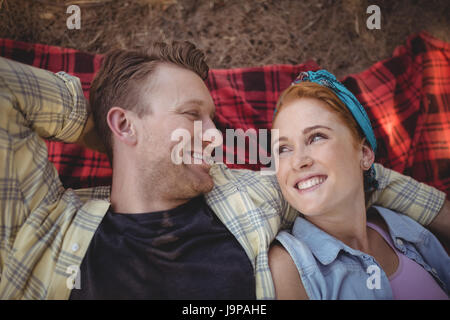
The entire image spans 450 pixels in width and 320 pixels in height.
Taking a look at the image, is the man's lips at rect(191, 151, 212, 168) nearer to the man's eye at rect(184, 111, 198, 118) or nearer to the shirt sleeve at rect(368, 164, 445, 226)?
the man's eye at rect(184, 111, 198, 118)

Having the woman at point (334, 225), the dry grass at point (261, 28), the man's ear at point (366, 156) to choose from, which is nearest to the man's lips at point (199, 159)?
the woman at point (334, 225)

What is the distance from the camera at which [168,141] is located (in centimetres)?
116

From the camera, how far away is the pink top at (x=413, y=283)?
41.8 inches

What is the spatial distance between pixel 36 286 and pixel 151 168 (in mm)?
493

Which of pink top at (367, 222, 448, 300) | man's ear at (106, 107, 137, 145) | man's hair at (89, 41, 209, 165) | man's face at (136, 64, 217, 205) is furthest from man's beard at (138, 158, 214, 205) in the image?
pink top at (367, 222, 448, 300)

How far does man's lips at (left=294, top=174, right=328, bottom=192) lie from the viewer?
3.61 feet

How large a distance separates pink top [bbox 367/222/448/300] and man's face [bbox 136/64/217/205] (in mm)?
702

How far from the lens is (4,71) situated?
103cm

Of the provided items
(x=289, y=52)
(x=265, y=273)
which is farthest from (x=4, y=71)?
(x=289, y=52)

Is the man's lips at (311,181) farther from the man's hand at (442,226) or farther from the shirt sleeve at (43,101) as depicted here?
the shirt sleeve at (43,101)

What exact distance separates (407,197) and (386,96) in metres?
0.62

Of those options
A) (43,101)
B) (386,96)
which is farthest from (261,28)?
(43,101)

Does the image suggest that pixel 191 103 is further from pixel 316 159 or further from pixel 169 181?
pixel 316 159

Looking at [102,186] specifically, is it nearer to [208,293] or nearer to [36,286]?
[36,286]
